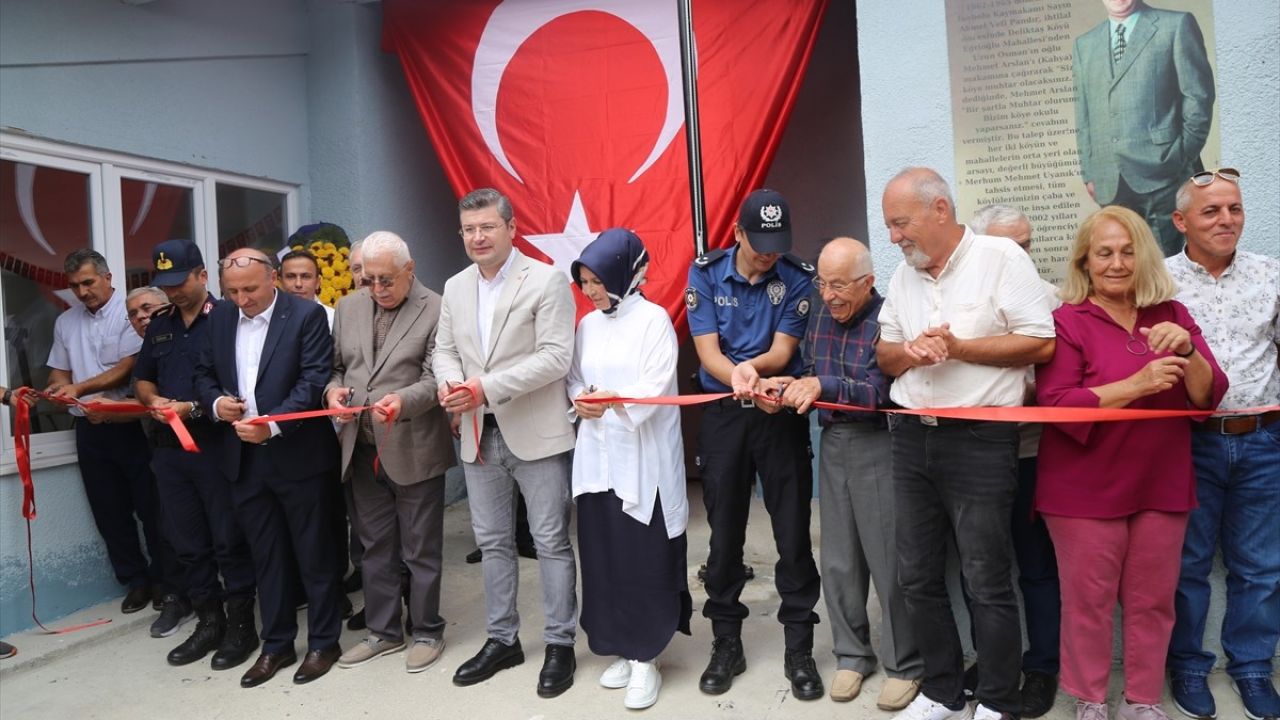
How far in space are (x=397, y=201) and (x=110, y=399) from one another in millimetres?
2450

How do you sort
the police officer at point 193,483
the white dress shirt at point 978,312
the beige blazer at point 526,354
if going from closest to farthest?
the white dress shirt at point 978,312 → the beige blazer at point 526,354 → the police officer at point 193,483

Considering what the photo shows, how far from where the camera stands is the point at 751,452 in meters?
3.56

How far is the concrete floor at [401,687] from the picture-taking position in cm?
349

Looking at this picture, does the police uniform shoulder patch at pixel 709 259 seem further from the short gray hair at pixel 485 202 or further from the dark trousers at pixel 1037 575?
the dark trousers at pixel 1037 575

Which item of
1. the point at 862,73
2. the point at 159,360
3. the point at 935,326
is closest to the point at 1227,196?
the point at 935,326

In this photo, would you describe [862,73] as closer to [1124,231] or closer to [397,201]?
[1124,231]

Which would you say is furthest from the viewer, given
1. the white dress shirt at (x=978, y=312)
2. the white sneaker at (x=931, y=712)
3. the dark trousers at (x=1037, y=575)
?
the dark trousers at (x=1037, y=575)

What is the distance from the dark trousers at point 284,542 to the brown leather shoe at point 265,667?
3 cm

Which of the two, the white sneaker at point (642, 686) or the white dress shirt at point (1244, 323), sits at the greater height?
the white dress shirt at point (1244, 323)

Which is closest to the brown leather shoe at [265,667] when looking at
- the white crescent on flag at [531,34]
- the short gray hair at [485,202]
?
the short gray hair at [485,202]

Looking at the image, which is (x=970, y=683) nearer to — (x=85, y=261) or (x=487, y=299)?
(x=487, y=299)

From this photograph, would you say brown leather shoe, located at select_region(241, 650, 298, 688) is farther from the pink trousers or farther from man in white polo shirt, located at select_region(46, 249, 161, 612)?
the pink trousers

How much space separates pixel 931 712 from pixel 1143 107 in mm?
2540

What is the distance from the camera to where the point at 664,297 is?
5.27 metres
